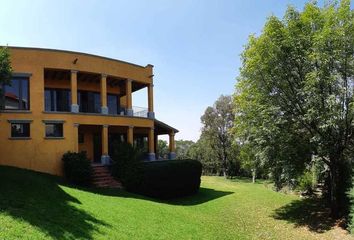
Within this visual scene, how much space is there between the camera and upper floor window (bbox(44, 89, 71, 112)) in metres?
26.8

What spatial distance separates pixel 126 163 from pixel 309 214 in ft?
38.6

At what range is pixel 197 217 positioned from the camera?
17.1m

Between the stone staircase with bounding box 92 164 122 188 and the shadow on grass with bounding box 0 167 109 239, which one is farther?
the stone staircase with bounding box 92 164 122 188

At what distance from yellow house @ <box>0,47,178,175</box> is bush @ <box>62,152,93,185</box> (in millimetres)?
1248

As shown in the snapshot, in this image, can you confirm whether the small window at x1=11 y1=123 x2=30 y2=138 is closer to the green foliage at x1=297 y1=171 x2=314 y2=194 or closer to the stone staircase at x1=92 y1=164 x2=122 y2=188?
the stone staircase at x1=92 y1=164 x2=122 y2=188

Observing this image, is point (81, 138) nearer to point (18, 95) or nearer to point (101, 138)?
point (101, 138)

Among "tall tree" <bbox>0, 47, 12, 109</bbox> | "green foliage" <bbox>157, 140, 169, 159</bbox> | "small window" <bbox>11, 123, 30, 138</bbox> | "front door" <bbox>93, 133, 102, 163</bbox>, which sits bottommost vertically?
"green foliage" <bbox>157, 140, 169, 159</bbox>

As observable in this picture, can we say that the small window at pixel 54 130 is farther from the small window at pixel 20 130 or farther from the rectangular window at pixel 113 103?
the rectangular window at pixel 113 103

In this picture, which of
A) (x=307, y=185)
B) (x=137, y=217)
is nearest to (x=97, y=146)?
(x=137, y=217)

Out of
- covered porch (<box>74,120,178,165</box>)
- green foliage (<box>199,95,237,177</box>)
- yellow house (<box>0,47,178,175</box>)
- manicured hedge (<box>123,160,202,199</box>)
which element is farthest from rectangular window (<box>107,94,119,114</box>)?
green foliage (<box>199,95,237,177</box>)

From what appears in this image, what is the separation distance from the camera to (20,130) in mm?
22953

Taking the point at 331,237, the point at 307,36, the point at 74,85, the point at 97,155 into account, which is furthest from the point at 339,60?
the point at 97,155

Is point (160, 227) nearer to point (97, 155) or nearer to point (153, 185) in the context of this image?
point (153, 185)

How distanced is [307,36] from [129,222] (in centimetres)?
1157
